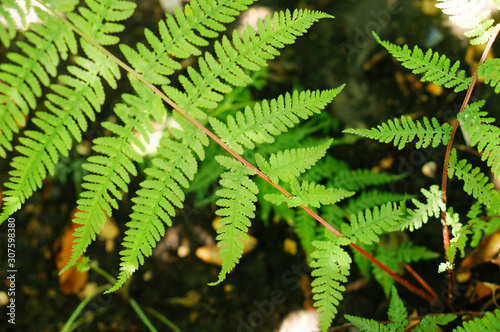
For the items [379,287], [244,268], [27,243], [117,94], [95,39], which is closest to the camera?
[95,39]

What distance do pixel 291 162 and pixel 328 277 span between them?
59 cm

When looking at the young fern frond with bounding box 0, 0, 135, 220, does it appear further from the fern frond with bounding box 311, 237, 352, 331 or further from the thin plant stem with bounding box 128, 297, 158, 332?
the thin plant stem with bounding box 128, 297, 158, 332

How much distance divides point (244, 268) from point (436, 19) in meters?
2.74

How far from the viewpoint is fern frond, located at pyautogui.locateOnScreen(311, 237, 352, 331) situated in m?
1.63

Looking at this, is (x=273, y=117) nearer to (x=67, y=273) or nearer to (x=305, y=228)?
(x=305, y=228)

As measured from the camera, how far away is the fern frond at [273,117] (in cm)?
163

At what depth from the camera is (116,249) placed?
3.11 m

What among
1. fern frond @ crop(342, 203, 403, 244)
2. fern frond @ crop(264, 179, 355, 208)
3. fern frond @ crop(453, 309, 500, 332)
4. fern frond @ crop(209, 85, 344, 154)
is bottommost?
fern frond @ crop(453, 309, 500, 332)

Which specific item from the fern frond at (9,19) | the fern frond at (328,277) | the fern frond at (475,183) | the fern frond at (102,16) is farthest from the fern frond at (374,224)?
the fern frond at (9,19)

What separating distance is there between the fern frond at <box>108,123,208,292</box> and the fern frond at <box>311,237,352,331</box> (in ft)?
2.43

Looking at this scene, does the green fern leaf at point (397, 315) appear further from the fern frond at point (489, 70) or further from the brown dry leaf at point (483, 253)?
the fern frond at point (489, 70)

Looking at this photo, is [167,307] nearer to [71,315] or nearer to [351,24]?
[71,315]

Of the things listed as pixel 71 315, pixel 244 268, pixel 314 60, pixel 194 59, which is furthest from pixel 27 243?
pixel 314 60

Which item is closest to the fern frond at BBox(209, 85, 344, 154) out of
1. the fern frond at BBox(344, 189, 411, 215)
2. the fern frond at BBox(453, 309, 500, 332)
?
the fern frond at BBox(344, 189, 411, 215)
